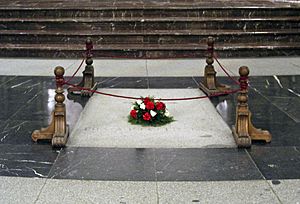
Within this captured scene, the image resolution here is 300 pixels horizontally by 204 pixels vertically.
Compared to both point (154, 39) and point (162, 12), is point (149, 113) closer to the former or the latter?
point (154, 39)

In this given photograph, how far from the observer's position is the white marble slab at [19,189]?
4531 mm

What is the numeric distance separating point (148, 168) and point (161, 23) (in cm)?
831

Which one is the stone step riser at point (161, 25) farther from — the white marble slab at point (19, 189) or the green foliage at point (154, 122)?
the white marble slab at point (19, 189)

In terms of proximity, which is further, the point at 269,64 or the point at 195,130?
the point at 269,64

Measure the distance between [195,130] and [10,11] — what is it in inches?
341

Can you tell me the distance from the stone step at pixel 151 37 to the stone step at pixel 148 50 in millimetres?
164

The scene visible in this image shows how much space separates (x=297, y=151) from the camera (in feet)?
19.2

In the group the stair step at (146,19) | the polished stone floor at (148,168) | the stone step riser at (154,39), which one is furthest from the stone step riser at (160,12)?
the polished stone floor at (148,168)

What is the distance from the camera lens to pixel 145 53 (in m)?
12.5

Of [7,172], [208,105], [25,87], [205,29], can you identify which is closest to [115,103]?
[208,105]

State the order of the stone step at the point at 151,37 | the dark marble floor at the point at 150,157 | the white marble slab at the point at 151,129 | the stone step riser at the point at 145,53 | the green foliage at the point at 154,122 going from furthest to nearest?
the stone step at the point at 151,37, the stone step riser at the point at 145,53, the green foliage at the point at 154,122, the white marble slab at the point at 151,129, the dark marble floor at the point at 150,157

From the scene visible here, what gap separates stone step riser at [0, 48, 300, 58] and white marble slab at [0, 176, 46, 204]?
7.67 meters

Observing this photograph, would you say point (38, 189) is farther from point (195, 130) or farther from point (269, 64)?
point (269, 64)

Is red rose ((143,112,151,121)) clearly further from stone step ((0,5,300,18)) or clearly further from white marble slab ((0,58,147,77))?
stone step ((0,5,300,18))
